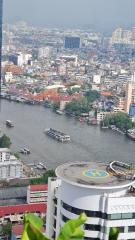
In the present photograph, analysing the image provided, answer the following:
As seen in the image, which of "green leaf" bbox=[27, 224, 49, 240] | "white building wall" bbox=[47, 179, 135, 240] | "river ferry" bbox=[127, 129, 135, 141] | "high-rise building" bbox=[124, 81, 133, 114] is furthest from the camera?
"high-rise building" bbox=[124, 81, 133, 114]

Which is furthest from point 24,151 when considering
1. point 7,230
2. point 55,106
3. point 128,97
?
point 128,97

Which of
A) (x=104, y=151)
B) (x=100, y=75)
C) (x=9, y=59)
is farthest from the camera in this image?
(x=9, y=59)

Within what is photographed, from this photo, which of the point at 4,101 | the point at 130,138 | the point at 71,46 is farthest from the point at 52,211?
the point at 71,46

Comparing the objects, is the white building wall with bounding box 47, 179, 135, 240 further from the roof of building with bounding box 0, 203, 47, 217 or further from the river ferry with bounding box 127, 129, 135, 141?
the river ferry with bounding box 127, 129, 135, 141

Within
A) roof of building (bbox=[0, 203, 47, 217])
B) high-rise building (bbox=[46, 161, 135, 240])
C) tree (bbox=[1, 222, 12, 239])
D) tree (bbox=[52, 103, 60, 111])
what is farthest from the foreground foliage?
tree (bbox=[52, 103, 60, 111])

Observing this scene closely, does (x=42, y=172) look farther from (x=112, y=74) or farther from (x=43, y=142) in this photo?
(x=112, y=74)

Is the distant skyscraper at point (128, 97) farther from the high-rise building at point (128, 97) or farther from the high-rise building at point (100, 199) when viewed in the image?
the high-rise building at point (100, 199)
